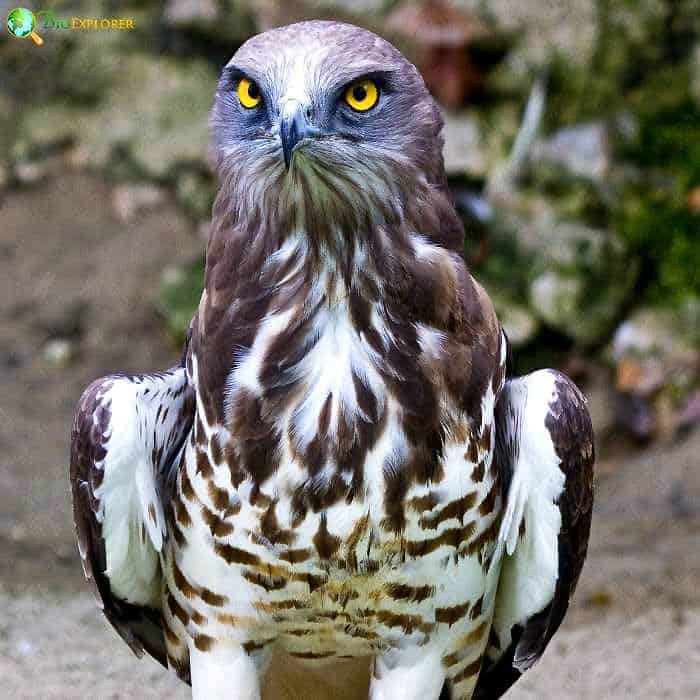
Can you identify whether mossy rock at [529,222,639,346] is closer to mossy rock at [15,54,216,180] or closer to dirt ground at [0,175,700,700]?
dirt ground at [0,175,700,700]

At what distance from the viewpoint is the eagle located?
9.86ft

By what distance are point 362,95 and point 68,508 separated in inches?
167

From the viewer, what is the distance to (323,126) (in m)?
2.83

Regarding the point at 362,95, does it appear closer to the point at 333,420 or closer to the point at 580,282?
the point at 333,420

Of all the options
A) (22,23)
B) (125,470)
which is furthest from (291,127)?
(22,23)

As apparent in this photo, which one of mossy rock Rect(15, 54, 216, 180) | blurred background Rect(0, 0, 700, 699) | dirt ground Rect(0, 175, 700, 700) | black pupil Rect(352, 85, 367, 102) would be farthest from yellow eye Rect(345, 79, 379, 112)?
mossy rock Rect(15, 54, 216, 180)

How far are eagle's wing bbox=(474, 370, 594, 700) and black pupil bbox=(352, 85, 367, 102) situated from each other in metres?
0.94

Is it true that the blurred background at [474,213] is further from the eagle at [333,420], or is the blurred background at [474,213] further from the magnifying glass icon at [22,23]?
the eagle at [333,420]

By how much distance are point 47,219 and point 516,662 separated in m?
5.70

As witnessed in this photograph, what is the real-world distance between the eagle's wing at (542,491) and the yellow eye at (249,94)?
1.07 meters

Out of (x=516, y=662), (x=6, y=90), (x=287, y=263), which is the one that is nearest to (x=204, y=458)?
(x=287, y=263)

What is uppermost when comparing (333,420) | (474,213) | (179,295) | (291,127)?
(291,127)

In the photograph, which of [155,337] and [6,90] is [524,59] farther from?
[6,90]

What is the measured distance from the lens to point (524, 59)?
25.8ft
